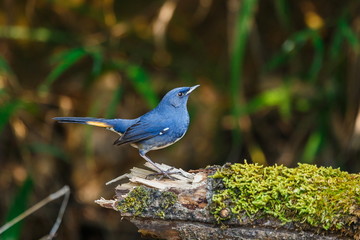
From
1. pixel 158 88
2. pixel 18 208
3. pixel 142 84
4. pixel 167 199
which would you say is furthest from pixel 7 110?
pixel 167 199

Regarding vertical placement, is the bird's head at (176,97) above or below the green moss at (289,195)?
above

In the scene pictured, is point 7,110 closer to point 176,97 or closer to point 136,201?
point 176,97

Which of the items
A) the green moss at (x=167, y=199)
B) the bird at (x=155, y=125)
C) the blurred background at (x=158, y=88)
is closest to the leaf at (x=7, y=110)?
the blurred background at (x=158, y=88)

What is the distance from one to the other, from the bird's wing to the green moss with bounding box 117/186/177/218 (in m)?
1.09

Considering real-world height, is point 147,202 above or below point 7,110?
below

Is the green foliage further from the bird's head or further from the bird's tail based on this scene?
the bird's head

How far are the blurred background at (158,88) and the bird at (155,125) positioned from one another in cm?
137

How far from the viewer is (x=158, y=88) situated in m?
6.09

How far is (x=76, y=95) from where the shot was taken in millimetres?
6133

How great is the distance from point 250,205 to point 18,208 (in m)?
3.03

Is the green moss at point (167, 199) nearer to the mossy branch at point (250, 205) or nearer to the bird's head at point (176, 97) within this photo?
the mossy branch at point (250, 205)

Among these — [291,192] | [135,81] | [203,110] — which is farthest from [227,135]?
[291,192]

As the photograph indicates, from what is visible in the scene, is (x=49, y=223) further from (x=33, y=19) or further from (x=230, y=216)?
(x=230, y=216)

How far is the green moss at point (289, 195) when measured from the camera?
2525 millimetres
